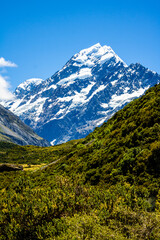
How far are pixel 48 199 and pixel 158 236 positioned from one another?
897 centimetres

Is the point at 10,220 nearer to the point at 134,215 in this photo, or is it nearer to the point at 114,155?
the point at 134,215

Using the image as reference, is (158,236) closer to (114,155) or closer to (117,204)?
(117,204)

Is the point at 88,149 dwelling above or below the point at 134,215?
above

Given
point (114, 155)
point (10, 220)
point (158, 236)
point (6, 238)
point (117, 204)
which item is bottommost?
point (158, 236)

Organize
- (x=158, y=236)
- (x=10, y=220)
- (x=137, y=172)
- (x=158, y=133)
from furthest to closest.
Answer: (x=158, y=133) → (x=137, y=172) → (x=10, y=220) → (x=158, y=236)

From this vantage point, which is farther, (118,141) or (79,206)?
(118,141)

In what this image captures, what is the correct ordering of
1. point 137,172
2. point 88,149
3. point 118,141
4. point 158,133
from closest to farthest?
point 137,172
point 158,133
point 118,141
point 88,149

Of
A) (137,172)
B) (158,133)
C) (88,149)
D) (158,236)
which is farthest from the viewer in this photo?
(88,149)

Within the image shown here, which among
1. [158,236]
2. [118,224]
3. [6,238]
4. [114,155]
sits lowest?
[158,236]

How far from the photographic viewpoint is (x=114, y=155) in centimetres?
2739

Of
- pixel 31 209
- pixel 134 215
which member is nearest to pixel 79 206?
pixel 31 209

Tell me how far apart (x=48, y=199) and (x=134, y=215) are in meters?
7.22

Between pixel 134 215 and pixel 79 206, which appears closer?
pixel 134 215

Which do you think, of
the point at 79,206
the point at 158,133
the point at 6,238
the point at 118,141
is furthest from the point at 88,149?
the point at 6,238
